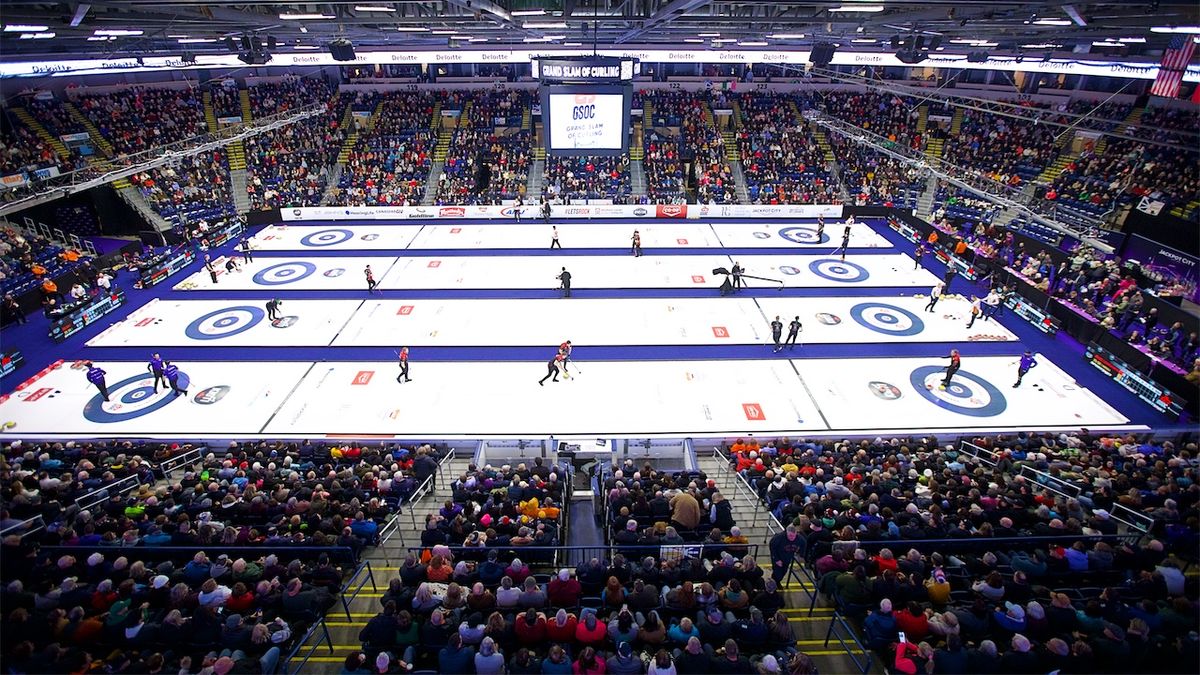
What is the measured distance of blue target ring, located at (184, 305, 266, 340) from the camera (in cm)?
1980

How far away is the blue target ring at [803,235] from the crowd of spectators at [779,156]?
11.7 feet

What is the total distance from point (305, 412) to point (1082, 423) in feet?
70.1

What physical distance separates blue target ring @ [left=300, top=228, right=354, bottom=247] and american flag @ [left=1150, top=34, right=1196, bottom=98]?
31886 millimetres

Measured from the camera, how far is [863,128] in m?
39.8

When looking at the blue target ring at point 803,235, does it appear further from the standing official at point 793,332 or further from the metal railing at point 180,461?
the metal railing at point 180,461

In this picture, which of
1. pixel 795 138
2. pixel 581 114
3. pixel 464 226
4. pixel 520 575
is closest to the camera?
pixel 520 575

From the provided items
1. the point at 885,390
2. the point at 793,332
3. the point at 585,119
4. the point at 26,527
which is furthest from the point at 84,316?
the point at 885,390

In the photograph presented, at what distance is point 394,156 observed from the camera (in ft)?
125

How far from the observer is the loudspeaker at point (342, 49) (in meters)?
20.4

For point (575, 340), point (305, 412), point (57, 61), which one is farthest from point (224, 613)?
point (57, 61)

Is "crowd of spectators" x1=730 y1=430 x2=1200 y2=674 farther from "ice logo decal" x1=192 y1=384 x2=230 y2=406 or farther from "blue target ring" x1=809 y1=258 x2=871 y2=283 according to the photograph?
"ice logo decal" x1=192 y1=384 x2=230 y2=406

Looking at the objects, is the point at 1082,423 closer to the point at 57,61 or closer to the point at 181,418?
the point at 181,418

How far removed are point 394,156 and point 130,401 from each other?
26.1 meters

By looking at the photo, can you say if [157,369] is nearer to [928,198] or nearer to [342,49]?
[342,49]
